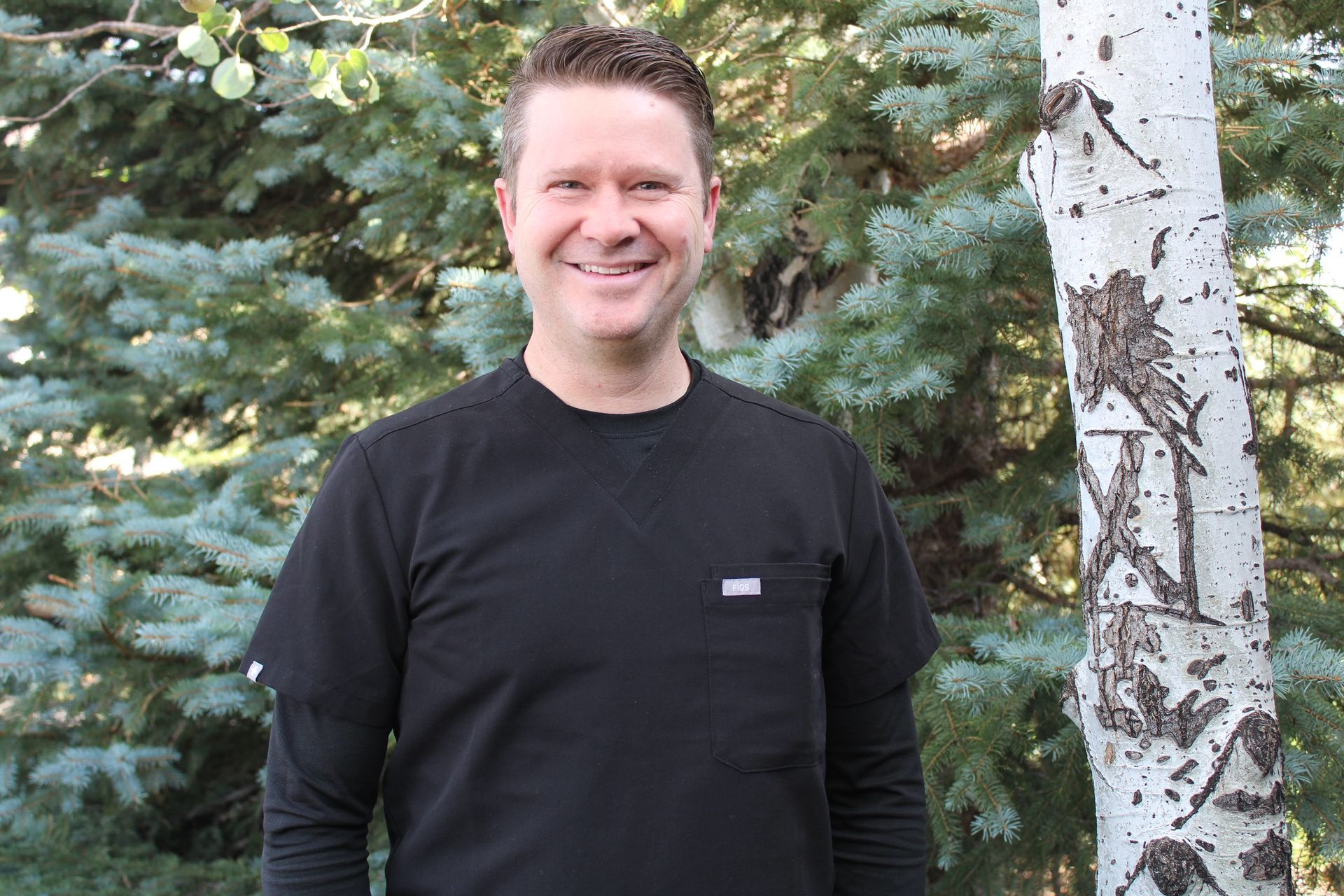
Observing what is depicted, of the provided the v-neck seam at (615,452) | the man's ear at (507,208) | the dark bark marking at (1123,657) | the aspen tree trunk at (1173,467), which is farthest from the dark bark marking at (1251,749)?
the man's ear at (507,208)

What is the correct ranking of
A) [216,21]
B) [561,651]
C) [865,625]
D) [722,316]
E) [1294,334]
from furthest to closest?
[722,316] → [1294,334] → [216,21] → [865,625] → [561,651]

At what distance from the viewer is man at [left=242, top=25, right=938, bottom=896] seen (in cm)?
143

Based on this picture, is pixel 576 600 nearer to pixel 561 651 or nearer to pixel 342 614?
pixel 561 651

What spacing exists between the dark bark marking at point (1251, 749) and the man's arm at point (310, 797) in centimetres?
135

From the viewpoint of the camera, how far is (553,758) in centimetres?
143

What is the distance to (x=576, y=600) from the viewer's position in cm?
145

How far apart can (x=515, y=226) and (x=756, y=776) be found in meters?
0.95

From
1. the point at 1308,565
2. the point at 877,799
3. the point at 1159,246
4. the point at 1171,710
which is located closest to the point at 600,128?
the point at 1159,246

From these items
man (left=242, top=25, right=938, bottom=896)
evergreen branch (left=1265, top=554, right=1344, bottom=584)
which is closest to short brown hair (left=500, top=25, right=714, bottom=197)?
man (left=242, top=25, right=938, bottom=896)

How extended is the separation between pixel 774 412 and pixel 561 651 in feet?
1.87

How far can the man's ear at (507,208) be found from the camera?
163 centimetres

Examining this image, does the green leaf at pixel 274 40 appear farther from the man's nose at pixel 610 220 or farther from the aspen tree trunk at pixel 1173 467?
the aspen tree trunk at pixel 1173 467

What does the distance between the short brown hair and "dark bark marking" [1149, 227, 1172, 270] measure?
2.48ft

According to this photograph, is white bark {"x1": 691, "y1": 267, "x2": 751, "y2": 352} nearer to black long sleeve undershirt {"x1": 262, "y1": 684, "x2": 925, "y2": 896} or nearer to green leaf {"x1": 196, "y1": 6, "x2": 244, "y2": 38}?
green leaf {"x1": 196, "y1": 6, "x2": 244, "y2": 38}
